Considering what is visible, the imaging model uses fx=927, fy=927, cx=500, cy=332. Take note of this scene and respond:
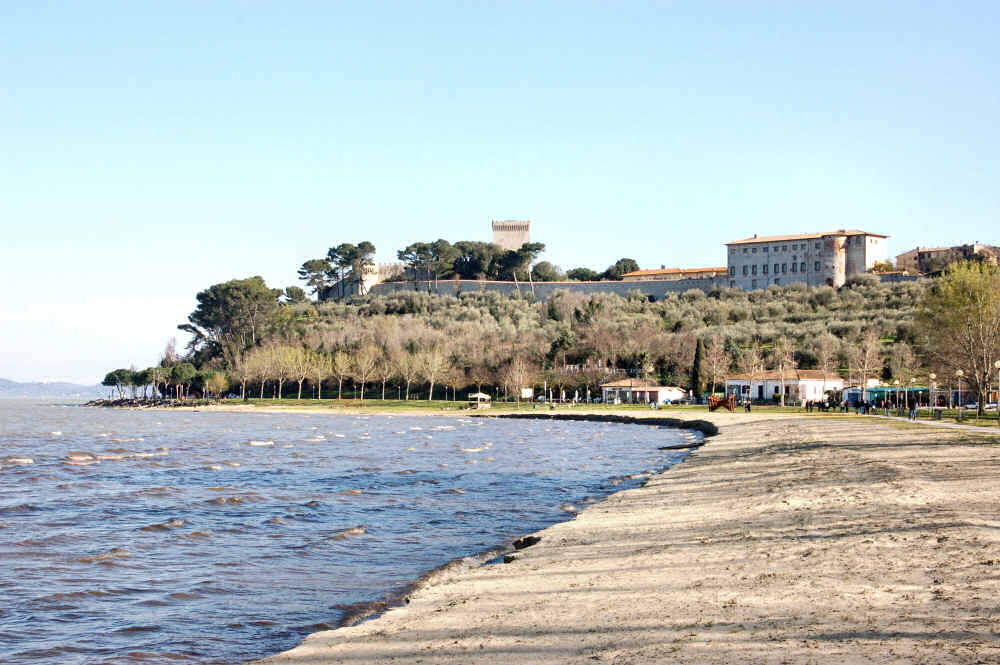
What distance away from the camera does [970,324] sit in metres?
49.3

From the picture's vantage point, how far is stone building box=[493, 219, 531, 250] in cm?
17300

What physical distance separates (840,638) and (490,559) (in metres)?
7.72

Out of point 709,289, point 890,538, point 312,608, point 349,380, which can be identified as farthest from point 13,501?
point 709,289

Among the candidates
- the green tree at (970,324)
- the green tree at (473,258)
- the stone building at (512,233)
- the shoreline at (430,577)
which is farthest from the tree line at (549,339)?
the shoreline at (430,577)

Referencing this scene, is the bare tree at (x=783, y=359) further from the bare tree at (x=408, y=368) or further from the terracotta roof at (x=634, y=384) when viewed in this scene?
the bare tree at (x=408, y=368)

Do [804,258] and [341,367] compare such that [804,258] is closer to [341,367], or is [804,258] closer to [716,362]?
[716,362]

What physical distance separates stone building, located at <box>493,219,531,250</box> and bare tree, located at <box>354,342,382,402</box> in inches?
2779

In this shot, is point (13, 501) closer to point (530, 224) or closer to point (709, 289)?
point (709, 289)

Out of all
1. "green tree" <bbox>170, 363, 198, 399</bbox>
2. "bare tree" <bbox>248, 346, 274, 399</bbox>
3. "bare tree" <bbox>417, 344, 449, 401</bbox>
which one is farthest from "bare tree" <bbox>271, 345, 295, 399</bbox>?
"bare tree" <bbox>417, 344, 449, 401</bbox>

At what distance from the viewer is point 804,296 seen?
11769 centimetres

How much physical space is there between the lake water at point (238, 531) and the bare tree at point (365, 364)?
61233 millimetres

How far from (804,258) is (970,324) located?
80.2 m

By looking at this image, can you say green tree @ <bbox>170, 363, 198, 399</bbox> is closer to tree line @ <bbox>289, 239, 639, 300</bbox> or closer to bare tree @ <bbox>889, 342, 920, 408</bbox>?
tree line @ <bbox>289, 239, 639, 300</bbox>

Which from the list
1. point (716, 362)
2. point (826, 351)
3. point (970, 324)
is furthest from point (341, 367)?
→ point (970, 324)
